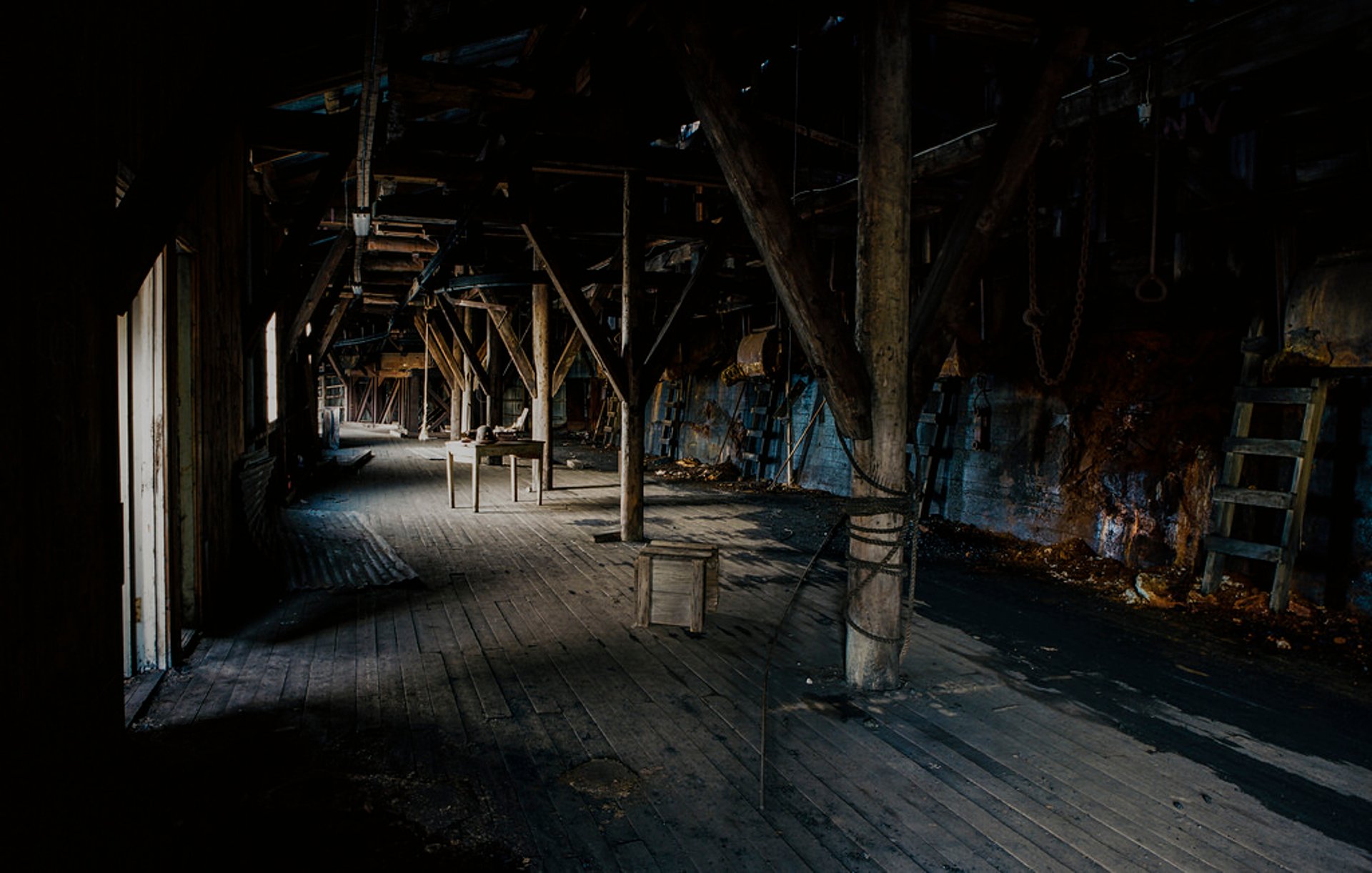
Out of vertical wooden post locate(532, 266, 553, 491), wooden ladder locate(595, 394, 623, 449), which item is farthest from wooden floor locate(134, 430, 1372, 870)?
wooden ladder locate(595, 394, 623, 449)

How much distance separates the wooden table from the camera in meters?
10.0

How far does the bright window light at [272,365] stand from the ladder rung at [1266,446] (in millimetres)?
10315

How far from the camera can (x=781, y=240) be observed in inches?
159

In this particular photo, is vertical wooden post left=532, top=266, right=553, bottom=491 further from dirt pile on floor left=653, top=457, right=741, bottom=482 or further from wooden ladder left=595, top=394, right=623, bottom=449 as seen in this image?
wooden ladder left=595, top=394, right=623, bottom=449

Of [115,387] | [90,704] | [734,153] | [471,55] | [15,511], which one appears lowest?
[90,704]

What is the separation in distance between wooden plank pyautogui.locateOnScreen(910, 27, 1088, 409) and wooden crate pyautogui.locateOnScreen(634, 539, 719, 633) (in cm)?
183

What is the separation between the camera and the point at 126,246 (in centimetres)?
266

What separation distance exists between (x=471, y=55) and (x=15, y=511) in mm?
6484

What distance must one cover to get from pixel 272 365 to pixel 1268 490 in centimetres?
1089

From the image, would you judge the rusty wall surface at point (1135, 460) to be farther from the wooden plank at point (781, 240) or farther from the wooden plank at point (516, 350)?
the wooden plank at point (516, 350)

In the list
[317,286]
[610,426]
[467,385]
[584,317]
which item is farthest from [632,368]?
[610,426]

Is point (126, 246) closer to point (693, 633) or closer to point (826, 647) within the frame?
point (693, 633)

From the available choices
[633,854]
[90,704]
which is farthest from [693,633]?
[90,704]

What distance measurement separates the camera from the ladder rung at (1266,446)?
18.3 ft
